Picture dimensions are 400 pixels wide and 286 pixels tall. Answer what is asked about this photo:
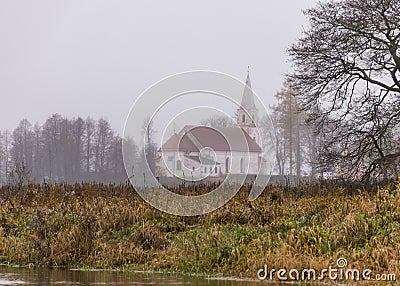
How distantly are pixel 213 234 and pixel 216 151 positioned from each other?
6971mm

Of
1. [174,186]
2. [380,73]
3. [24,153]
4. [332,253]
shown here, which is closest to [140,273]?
[332,253]

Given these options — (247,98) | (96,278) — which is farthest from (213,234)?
(247,98)

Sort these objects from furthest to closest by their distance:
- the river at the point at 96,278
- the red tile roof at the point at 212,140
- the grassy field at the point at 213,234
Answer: the red tile roof at the point at 212,140
the grassy field at the point at 213,234
the river at the point at 96,278

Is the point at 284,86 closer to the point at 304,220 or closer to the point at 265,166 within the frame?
the point at 265,166

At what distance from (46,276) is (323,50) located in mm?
17429

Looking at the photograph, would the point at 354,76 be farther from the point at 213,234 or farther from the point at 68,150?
the point at 68,150

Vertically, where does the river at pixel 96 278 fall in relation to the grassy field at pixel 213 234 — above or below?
below

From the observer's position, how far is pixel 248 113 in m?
21.1

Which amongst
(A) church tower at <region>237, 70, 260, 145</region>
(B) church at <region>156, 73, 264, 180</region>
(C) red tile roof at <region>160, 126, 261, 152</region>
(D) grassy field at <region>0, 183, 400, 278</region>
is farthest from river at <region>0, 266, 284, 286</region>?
(A) church tower at <region>237, 70, 260, 145</region>

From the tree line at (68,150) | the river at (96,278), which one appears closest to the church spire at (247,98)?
the river at (96,278)

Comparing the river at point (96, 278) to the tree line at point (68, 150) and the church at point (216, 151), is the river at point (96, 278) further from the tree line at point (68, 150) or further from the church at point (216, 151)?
the tree line at point (68, 150)

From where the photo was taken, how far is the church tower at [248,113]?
20141 mm

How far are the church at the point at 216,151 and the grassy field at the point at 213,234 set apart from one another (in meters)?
1.43

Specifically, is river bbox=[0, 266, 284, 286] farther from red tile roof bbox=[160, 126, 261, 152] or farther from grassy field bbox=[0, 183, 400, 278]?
red tile roof bbox=[160, 126, 261, 152]
